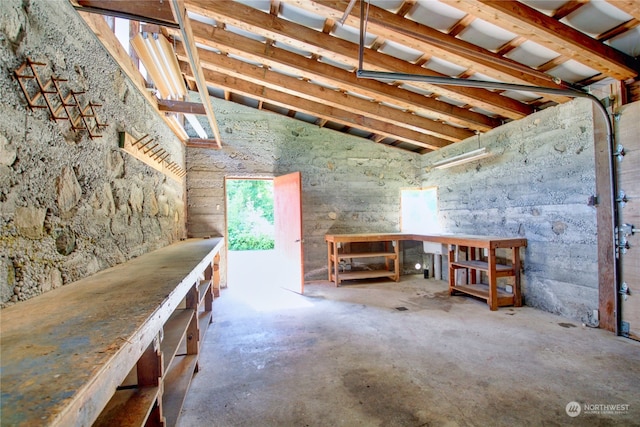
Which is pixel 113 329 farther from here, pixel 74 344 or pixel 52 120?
pixel 52 120

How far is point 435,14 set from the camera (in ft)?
8.20

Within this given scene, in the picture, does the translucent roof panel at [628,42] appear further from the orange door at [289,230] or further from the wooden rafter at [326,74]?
the orange door at [289,230]

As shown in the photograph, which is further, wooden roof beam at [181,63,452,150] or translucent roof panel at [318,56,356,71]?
wooden roof beam at [181,63,452,150]

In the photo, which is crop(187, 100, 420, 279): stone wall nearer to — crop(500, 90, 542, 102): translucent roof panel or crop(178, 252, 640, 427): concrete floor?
crop(178, 252, 640, 427): concrete floor

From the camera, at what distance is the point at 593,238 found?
3.10m

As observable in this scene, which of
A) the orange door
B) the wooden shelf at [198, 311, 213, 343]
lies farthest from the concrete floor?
the orange door

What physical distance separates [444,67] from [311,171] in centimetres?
286

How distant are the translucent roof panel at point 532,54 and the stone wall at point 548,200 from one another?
0.77 m

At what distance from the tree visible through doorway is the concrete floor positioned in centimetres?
819

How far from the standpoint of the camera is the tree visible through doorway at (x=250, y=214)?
38.7ft

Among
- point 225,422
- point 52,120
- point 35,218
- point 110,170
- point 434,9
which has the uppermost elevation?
point 434,9

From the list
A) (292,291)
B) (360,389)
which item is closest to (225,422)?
(360,389)

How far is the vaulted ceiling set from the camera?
2.23 metres

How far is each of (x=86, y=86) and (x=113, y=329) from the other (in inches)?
65.3
